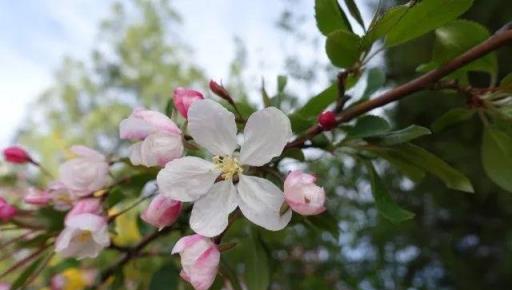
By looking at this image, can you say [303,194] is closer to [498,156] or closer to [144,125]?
[144,125]

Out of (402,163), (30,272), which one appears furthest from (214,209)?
(30,272)

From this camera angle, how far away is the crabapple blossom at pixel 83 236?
0.70 m

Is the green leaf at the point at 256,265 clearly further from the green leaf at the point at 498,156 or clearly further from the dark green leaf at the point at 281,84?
the green leaf at the point at 498,156

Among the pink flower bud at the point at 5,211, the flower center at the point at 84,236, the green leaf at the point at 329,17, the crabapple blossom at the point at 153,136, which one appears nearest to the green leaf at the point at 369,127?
the green leaf at the point at 329,17

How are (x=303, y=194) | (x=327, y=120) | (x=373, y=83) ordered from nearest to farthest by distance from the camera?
(x=303, y=194), (x=327, y=120), (x=373, y=83)

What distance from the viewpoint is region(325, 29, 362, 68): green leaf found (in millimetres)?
629

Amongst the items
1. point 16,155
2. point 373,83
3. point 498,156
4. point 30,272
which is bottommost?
point 498,156

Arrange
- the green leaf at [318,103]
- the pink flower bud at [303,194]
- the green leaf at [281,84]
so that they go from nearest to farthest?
the pink flower bud at [303,194]
the green leaf at [318,103]
the green leaf at [281,84]

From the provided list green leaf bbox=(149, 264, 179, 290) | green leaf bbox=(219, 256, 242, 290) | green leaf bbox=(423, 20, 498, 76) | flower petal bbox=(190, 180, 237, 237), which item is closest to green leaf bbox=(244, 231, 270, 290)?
green leaf bbox=(219, 256, 242, 290)

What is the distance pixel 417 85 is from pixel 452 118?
0.15 metres

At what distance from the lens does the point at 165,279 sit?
0.89m

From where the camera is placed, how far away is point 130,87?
971cm

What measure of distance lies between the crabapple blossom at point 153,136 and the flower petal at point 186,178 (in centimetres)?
2

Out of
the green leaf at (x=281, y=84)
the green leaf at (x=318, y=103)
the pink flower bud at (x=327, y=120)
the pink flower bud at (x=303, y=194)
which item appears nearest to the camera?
the pink flower bud at (x=303, y=194)
